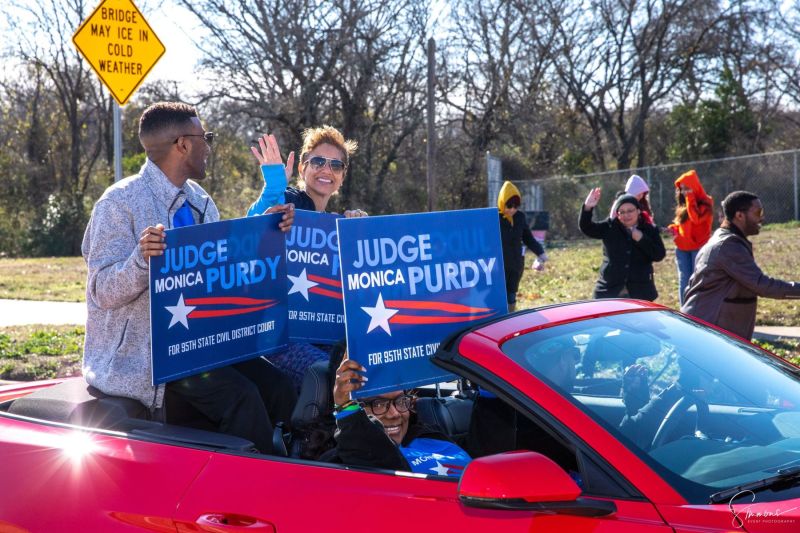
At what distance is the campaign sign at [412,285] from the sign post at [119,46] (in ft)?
18.9

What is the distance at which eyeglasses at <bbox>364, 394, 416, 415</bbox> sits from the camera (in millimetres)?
3186

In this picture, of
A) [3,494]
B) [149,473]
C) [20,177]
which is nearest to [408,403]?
[149,473]

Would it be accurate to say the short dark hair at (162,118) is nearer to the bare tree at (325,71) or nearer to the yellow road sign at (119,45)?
the yellow road sign at (119,45)

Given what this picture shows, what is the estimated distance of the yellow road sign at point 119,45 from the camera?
26.9ft

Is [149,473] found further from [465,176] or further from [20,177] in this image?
[20,177]

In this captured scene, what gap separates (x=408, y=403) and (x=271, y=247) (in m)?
1.01

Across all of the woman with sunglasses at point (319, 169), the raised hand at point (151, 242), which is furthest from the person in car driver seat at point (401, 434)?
the woman with sunglasses at point (319, 169)

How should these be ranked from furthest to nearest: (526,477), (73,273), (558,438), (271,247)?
(73,273), (271,247), (558,438), (526,477)

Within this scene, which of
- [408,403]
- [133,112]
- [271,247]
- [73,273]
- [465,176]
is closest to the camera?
[408,403]

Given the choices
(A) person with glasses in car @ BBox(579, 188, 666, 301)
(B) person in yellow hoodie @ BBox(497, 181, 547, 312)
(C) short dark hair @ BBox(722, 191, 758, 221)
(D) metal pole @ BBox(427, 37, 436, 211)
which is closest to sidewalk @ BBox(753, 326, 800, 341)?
(A) person with glasses in car @ BBox(579, 188, 666, 301)

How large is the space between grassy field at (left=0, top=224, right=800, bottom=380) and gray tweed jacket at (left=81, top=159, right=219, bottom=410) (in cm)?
552

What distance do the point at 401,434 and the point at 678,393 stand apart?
105 cm

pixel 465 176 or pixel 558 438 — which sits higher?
pixel 465 176

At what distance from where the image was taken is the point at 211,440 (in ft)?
9.25
